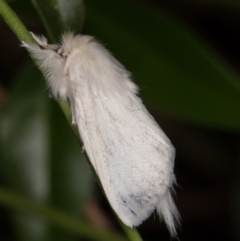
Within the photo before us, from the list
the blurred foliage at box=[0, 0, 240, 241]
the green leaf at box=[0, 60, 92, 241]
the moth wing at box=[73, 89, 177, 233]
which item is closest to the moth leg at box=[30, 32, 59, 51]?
the moth wing at box=[73, 89, 177, 233]

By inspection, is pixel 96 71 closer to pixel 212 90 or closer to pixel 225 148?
pixel 212 90

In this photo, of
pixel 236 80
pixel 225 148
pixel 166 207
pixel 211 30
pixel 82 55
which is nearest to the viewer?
pixel 166 207

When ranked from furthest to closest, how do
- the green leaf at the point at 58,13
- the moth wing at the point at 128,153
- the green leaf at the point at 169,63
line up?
the green leaf at the point at 169,63 < the green leaf at the point at 58,13 < the moth wing at the point at 128,153

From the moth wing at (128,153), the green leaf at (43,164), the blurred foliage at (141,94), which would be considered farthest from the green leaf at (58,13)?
the green leaf at (43,164)

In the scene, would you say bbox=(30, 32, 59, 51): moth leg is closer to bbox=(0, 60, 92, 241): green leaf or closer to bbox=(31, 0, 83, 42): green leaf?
bbox=(31, 0, 83, 42): green leaf

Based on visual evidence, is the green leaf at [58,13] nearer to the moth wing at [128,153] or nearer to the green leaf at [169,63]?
the moth wing at [128,153]

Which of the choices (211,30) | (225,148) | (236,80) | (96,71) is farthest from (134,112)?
(211,30)
